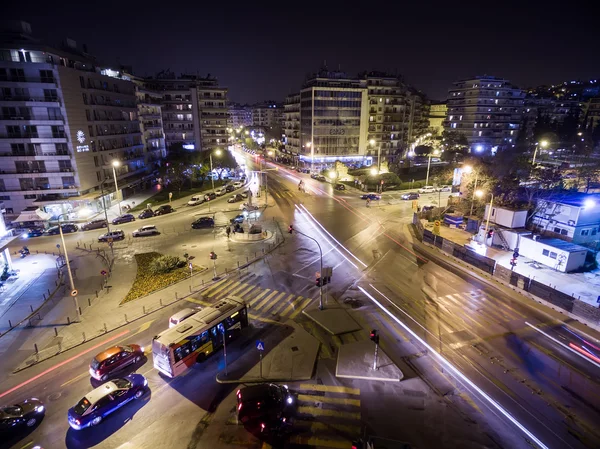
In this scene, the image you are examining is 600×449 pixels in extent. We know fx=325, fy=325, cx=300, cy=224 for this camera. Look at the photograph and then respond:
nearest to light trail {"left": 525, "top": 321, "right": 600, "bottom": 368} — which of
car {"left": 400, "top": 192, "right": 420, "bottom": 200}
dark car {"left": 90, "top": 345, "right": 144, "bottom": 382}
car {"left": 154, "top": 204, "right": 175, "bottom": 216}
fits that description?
dark car {"left": 90, "top": 345, "right": 144, "bottom": 382}

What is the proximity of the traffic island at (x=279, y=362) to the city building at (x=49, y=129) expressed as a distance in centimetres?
3619

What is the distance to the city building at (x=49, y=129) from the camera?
4853 cm

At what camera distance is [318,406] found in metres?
17.8

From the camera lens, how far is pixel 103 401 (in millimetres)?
17141

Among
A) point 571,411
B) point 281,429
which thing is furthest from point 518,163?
point 281,429

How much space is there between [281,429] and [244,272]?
19550 millimetres

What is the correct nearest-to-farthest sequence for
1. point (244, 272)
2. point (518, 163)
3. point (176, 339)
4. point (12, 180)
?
point (176, 339), point (244, 272), point (12, 180), point (518, 163)

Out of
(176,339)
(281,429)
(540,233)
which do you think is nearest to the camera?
(281,429)

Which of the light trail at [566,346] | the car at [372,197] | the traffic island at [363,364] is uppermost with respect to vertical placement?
the car at [372,197]

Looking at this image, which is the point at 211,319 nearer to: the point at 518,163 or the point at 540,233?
the point at 540,233

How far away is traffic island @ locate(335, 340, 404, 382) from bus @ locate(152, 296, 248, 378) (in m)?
7.79

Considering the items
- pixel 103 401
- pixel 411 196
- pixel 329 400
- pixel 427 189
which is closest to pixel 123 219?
pixel 103 401

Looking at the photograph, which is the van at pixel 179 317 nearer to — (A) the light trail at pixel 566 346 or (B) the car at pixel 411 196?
(A) the light trail at pixel 566 346

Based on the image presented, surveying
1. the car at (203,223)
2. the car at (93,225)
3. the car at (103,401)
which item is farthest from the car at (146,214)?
the car at (103,401)
